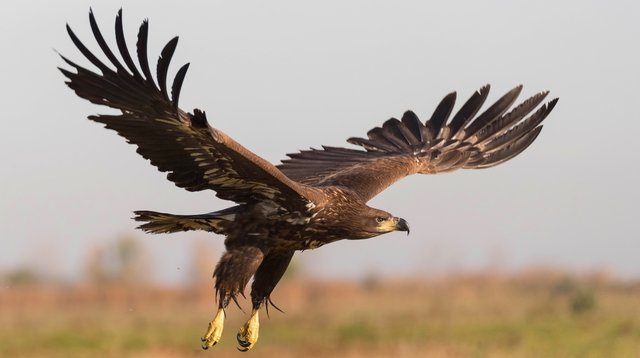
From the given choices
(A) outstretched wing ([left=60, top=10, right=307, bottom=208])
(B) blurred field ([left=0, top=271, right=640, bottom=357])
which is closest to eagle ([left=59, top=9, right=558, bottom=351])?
(A) outstretched wing ([left=60, top=10, right=307, bottom=208])

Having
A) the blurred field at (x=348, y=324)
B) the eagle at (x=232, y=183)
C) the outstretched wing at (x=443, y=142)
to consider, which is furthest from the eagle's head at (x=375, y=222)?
the blurred field at (x=348, y=324)

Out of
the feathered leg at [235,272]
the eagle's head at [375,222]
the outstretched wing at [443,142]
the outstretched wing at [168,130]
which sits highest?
the outstretched wing at [443,142]

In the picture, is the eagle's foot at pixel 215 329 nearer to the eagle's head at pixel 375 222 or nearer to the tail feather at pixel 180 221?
the tail feather at pixel 180 221

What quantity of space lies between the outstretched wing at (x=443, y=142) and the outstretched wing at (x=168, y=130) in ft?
7.57

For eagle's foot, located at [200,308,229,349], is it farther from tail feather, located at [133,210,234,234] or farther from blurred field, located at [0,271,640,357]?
blurred field, located at [0,271,640,357]

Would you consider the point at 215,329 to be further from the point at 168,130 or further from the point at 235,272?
the point at 168,130

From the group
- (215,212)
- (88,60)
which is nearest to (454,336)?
(215,212)

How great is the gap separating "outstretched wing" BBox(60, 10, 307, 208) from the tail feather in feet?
0.81

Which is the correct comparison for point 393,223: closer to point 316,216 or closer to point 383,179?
point 316,216

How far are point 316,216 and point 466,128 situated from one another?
12.4 ft

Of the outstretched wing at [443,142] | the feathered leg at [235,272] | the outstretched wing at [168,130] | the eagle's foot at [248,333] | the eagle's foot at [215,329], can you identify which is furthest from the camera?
the outstretched wing at [443,142]

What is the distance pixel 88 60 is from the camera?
25.5ft

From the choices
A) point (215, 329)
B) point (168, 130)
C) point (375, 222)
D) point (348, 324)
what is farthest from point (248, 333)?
point (348, 324)

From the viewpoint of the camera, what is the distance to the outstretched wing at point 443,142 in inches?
441
